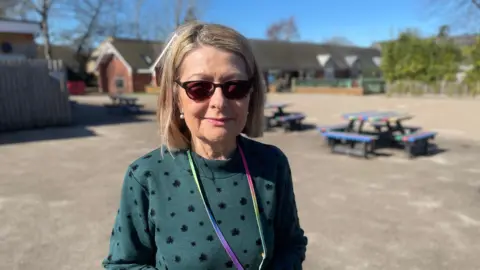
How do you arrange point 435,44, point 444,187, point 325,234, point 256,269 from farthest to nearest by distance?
point 435,44
point 444,187
point 325,234
point 256,269

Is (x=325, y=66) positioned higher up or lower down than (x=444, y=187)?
higher up

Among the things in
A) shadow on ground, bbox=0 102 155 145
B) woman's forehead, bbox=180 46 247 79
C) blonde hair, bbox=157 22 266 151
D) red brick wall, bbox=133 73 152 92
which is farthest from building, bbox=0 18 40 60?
red brick wall, bbox=133 73 152 92

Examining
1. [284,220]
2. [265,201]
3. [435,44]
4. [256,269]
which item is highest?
[435,44]

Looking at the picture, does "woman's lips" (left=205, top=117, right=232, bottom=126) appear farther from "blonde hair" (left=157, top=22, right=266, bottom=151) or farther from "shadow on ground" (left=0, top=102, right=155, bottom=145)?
"shadow on ground" (left=0, top=102, right=155, bottom=145)

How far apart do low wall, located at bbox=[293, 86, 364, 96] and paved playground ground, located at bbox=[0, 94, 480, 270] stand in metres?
19.2

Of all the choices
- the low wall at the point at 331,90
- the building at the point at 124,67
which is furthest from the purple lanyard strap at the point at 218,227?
the building at the point at 124,67

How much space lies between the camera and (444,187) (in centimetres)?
684

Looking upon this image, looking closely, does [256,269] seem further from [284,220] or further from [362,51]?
[362,51]

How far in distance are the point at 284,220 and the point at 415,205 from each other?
16.2 feet

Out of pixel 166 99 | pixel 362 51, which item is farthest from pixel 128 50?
pixel 166 99

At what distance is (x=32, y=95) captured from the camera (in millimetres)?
14555

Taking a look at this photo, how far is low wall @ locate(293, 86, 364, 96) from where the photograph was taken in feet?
99.8

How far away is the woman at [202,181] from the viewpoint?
147 centimetres

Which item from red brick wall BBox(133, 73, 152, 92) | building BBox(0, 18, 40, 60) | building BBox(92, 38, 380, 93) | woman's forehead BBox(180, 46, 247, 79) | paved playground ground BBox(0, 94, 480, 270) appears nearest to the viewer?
woman's forehead BBox(180, 46, 247, 79)
